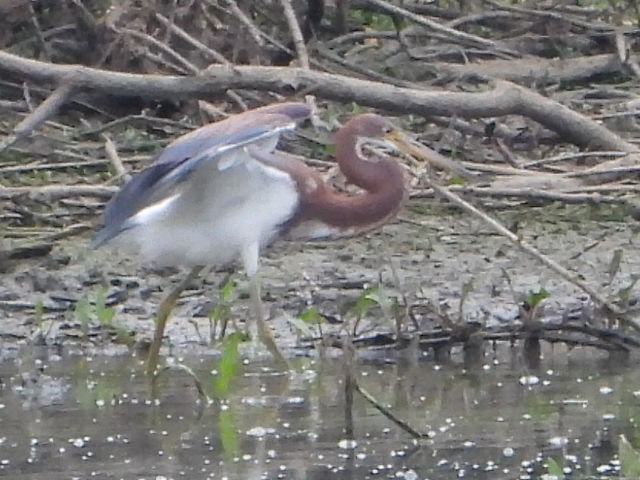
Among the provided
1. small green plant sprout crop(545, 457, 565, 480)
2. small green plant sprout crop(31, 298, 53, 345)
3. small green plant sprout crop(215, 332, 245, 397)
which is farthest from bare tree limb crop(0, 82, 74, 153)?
small green plant sprout crop(545, 457, 565, 480)

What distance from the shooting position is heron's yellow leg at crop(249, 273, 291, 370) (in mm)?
6113

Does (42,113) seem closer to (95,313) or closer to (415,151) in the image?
(95,313)

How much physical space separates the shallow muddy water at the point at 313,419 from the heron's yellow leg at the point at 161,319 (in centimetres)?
8

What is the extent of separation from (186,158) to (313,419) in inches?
41.2

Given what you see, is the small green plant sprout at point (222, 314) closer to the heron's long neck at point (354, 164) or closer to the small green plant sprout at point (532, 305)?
the heron's long neck at point (354, 164)

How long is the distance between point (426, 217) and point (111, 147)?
1.48 metres

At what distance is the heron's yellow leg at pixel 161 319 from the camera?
5.98 m

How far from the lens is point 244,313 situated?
6910 millimetres

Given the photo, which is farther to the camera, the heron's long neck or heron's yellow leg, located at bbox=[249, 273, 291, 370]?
the heron's long neck

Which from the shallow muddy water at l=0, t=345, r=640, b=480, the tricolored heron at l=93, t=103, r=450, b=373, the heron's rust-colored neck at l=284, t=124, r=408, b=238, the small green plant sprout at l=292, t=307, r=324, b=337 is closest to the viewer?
the shallow muddy water at l=0, t=345, r=640, b=480

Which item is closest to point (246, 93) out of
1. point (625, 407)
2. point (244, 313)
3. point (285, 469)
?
point (244, 313)

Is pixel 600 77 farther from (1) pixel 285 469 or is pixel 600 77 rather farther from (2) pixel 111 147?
(1) pixel 285 469

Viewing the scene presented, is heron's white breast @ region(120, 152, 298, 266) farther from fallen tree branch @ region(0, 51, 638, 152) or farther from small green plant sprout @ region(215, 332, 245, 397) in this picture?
small green plant sprout @ region(215, 332, 245, 397)

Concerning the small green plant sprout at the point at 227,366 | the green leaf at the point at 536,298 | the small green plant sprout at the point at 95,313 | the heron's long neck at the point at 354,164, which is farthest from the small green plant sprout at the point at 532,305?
the small green plant sprout at the point at 95,313
